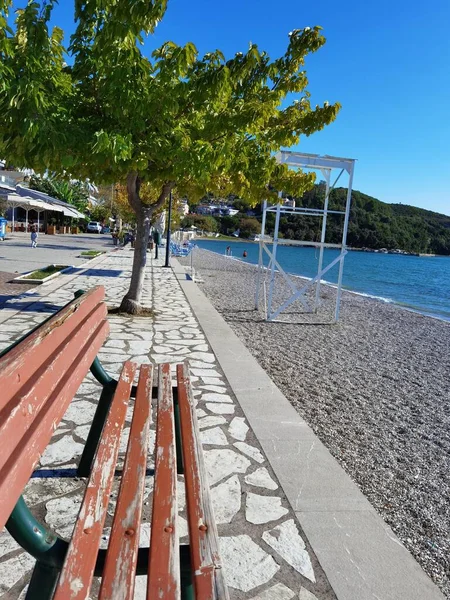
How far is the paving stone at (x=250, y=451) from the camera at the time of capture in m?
3.51

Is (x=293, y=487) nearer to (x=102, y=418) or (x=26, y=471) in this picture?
(x=102, y=418)

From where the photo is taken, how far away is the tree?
570cm

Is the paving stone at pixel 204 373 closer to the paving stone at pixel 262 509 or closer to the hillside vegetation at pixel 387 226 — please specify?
the paving stone at pixel 262 509

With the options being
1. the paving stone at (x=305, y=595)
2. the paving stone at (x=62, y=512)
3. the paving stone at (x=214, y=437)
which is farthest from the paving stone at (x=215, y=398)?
the paving stone at (x=305, y=595)

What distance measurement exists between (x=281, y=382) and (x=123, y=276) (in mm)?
10685

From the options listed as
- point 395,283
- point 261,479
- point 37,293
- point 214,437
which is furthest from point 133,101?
point 395,283

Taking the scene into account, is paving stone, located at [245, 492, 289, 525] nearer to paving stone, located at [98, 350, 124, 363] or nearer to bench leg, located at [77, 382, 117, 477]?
bench leg, located at [77, 382, 117, 477]

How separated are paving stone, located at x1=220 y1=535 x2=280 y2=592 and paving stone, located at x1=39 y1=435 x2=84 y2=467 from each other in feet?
4.38

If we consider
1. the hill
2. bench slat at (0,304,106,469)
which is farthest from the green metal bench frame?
the hill

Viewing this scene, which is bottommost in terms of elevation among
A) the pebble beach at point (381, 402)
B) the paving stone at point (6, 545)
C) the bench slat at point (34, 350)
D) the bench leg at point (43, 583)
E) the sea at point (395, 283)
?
the sea at point (395, 283)

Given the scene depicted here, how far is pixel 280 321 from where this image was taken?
10.1 meters

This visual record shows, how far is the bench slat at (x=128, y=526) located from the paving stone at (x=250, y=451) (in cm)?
118

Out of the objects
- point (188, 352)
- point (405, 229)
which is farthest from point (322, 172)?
point (405, 229)

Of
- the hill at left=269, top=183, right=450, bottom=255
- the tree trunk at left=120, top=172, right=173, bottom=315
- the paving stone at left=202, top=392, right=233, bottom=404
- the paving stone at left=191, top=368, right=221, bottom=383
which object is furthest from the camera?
the hill at left=269, top=183, right=450, bottom=255
